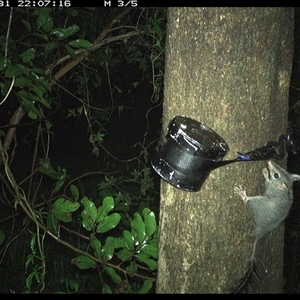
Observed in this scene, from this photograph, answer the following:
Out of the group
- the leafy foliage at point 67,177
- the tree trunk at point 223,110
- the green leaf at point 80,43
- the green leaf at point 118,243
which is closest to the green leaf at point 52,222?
the leafy foliage at point 67,177

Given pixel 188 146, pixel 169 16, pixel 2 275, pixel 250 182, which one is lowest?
pixel 2 275

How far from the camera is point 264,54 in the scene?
1396 mm

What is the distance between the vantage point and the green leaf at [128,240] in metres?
1.84

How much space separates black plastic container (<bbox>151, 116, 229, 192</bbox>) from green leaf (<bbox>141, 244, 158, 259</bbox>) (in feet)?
1.50

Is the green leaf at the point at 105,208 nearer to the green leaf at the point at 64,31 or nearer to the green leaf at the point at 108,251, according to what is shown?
the green leaf at the point at 108,251

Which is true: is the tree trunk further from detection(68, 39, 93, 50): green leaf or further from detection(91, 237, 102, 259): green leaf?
detection(68, 39, 93, 50): green leaf

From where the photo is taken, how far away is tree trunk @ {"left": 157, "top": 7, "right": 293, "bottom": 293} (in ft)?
4.53

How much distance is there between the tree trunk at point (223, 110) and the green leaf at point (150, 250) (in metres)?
0.31

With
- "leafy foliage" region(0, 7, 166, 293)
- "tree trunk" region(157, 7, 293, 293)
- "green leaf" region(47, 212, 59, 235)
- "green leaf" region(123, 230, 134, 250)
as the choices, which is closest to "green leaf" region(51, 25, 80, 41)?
"leafy foliage" region(0, 7, 166, 293)

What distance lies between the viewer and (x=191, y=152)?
1429mm

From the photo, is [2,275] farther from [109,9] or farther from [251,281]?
[251,281]

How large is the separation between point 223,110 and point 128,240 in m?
0.75

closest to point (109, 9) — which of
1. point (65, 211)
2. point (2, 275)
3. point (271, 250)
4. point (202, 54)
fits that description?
point (65, 211)
